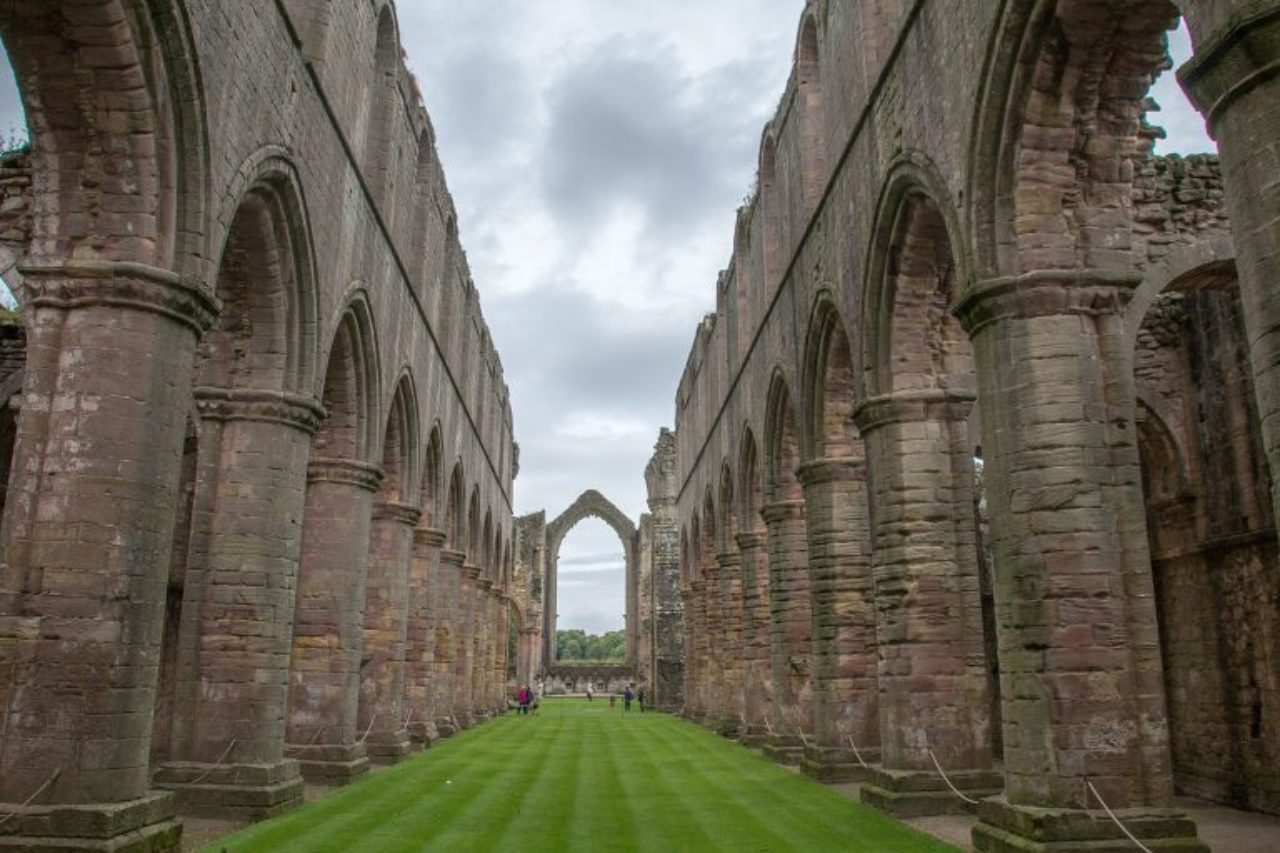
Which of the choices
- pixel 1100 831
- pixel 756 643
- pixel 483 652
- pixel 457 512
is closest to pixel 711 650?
pixel 756 643

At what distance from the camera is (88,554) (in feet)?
21.1

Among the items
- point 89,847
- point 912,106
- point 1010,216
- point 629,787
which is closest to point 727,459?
point 629,787

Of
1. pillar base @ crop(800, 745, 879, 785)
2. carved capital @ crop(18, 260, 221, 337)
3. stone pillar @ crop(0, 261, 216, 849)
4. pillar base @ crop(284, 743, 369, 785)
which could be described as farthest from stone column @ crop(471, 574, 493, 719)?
carved capital @ crop(18, 260, 221, 337)

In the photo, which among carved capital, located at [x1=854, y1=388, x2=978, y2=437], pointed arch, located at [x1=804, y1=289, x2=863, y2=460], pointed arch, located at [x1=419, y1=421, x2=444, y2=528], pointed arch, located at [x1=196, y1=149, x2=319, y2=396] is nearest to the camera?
pointed arch, located at [x1=196, y1=149, x2=319, y2=396]

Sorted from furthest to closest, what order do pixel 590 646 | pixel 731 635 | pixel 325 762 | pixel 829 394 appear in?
pixel 590 646 → pixel 731 635 → pixel 829 394 → pixel 325 762

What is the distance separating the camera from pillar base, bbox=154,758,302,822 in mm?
8852

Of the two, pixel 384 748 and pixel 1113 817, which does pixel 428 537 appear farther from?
pixel 1113 817

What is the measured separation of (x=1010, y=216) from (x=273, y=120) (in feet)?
20.8

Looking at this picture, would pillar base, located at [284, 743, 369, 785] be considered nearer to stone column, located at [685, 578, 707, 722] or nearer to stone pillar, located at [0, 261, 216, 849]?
stone pillar, located at [0, 261, 216, 849]

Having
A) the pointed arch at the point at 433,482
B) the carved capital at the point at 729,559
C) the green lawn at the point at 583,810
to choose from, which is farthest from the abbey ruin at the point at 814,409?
the carved capital at the point at 729,559

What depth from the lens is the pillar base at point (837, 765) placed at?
11.8 meters

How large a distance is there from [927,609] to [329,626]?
6789mm

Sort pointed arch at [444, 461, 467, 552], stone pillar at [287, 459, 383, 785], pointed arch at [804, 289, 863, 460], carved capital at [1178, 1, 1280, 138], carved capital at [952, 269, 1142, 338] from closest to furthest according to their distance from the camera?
1. carved capital at [1178, 1, 1280, 138]
2. carved capital at [952, 269, 1142, 338]
3. stone pillar at [287, 459, 383, 785]
4. pointed arch at [804, 289, 863, 460]
5. pointed arch at [444, 461, 467, 552]

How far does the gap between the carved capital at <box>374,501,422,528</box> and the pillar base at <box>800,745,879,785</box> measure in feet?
23.5
